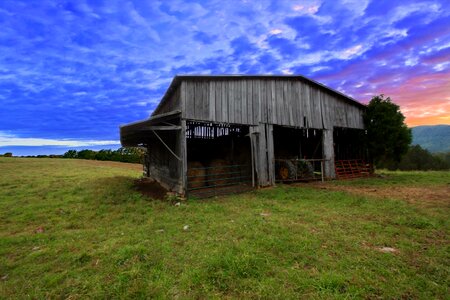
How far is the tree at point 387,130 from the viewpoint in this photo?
17266 millimetres

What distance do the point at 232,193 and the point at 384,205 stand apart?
6327 mm

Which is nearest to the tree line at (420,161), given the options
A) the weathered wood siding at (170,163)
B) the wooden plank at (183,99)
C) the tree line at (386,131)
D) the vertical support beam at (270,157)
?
the tree line at (386,131)

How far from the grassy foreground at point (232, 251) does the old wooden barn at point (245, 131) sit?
163 inches

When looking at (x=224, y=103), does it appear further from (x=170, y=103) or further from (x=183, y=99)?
(x=170, y=103)

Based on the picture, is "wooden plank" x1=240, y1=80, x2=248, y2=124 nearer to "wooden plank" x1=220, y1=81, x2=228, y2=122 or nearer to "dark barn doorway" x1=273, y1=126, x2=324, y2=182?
"wooden plank" x1=220, y1=81, x2=228, y2=122

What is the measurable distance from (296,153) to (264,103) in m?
7.12

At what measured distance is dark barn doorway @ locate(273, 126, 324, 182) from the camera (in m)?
14.4

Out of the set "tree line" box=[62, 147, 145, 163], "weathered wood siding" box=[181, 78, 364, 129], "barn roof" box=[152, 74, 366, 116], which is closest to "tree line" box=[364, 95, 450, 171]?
"barn roof" box=[152, 74, 366, 116]

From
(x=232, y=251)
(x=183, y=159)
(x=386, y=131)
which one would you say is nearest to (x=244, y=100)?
(x=183, y=159)

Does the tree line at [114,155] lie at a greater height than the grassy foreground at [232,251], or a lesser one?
greater

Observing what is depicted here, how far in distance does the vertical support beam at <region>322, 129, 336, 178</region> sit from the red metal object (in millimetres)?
768

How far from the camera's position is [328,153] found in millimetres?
15859

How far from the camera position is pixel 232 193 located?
11.6 meters

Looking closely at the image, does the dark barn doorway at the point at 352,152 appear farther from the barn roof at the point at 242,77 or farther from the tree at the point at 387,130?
the barn roof at the point at 242,77
